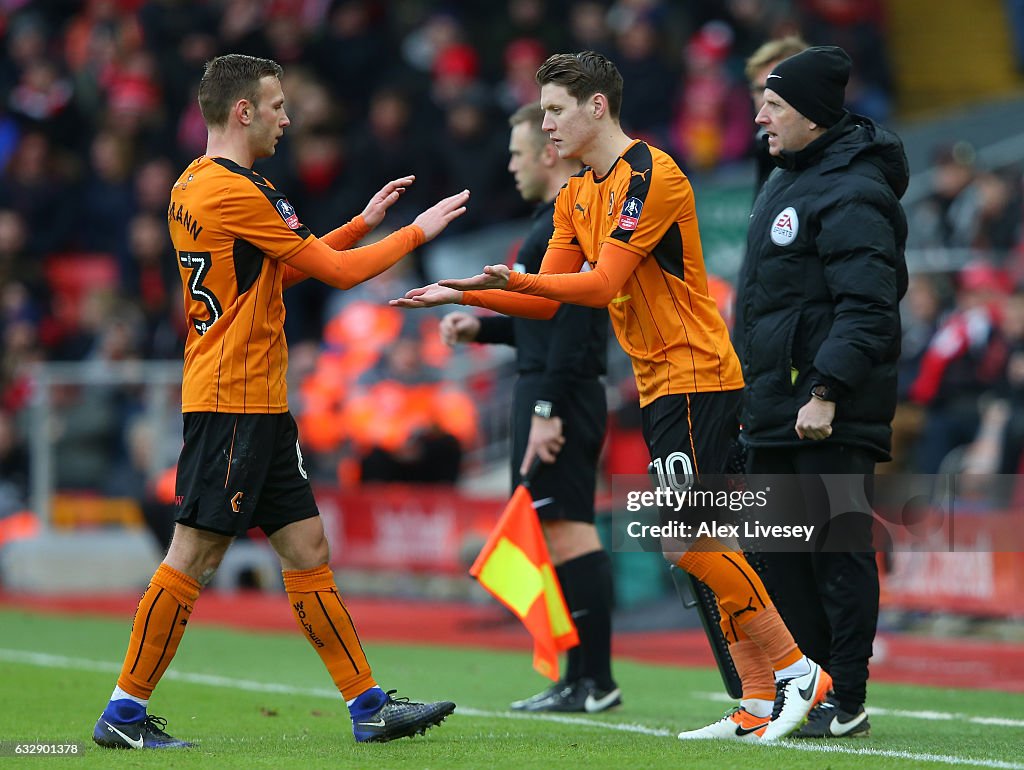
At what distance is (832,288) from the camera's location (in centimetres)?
620

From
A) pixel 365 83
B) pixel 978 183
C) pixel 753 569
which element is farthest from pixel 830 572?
pixel 365 83

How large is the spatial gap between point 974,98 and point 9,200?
1114 centimetres

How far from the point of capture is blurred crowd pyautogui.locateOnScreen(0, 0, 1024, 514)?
1586 centimetres

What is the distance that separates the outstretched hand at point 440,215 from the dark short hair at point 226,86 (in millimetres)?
724

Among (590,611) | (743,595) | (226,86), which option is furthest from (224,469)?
(590,611)

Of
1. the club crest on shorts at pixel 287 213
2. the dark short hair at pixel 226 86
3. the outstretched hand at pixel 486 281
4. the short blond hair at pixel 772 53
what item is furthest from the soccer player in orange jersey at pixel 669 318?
the short blond hair at pixel 772 53

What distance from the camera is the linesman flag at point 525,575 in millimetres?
7418

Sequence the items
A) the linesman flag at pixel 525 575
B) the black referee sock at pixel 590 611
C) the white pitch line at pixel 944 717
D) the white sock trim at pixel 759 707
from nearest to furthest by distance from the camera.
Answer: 1. the white sock trim at pixel 759 707
2. the white pitch line at pixel 944 717
3. the linesman flag at pixel 525 575
4. the black referee sock at pixel 590 611

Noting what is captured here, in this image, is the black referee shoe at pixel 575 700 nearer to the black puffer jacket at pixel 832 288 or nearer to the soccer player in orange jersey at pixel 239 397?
the soccer player in orange jersey at pixel 239 397

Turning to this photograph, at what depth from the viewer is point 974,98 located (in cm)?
2027

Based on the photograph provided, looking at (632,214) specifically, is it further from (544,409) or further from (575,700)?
(575,700)

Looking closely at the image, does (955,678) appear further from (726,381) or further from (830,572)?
(726,381)

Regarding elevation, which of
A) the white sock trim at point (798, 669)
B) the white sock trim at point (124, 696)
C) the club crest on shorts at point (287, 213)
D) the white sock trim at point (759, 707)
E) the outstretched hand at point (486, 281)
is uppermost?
the club crest on shorts at point (287, 213)

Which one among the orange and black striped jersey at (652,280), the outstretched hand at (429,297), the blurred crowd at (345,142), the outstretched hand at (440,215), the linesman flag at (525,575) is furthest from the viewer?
the blurred crowd at (345,142)
